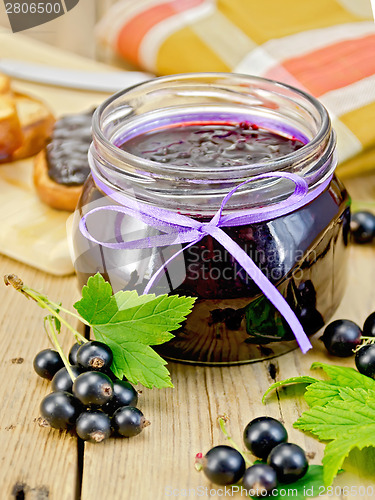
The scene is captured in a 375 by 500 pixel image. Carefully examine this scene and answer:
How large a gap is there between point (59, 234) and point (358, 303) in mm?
568

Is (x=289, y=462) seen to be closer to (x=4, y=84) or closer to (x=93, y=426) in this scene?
(x=93, y=426)

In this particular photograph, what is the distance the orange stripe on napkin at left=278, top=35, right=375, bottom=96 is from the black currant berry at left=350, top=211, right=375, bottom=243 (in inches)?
14.0

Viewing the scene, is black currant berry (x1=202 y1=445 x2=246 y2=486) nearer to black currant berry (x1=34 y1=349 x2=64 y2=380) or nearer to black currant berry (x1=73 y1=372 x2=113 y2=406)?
black currant berry (x1=73 y1=372 x2=113 y2=406)

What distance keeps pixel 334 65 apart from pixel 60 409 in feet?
3.61

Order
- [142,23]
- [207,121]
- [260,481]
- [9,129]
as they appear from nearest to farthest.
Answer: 1. [260,481]
2. [207,121]
3. [9,129]
4. [142,23]

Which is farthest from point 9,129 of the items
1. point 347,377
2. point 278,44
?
point 347,377

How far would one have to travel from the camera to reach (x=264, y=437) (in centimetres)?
87

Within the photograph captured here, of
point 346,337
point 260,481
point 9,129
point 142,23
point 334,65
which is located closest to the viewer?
point 260,481

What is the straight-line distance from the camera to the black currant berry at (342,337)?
1.05m

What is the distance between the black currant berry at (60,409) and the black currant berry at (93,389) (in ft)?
0.05

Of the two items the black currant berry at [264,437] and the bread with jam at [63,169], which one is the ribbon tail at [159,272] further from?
the bread with jam at [63,169]

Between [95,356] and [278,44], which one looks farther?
[278,44]

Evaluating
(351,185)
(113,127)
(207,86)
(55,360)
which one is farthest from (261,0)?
(55,360)

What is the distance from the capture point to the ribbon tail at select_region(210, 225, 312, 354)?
928mm
